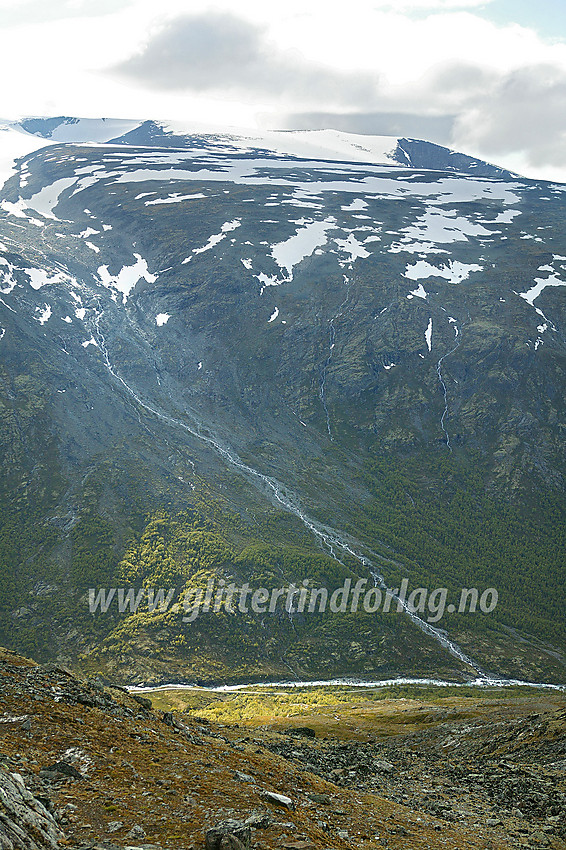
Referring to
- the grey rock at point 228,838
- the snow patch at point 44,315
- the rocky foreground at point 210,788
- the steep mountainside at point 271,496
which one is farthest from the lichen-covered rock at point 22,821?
the snow patch at point 44,315

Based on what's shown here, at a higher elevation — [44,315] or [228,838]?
[44,315]

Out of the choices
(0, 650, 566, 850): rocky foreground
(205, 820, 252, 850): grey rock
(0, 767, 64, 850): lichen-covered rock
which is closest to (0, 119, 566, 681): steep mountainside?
(0, 650, 566, 850): rocky foreground

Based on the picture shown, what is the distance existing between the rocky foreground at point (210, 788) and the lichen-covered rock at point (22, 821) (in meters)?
0.04

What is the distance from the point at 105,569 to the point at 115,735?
364ft

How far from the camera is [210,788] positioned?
18812 millimetres

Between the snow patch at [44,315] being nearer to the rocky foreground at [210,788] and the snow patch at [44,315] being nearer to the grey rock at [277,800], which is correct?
the rocky foreground at [210,788]

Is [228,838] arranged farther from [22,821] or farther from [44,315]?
[44,315]

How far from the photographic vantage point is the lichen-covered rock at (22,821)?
11.5 metres

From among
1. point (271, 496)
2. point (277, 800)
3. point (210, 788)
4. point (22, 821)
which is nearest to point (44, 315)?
point (271, 496)

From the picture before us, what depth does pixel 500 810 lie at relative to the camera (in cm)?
2689

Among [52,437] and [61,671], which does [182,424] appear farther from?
[61,671]

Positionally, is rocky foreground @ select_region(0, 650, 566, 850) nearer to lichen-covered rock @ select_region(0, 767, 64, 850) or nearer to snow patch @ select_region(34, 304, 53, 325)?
lichen-covered rock @ select_region(0, 767, 64, 850)

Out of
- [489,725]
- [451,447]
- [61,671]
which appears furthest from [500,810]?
[451,447]

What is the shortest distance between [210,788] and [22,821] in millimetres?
8173
